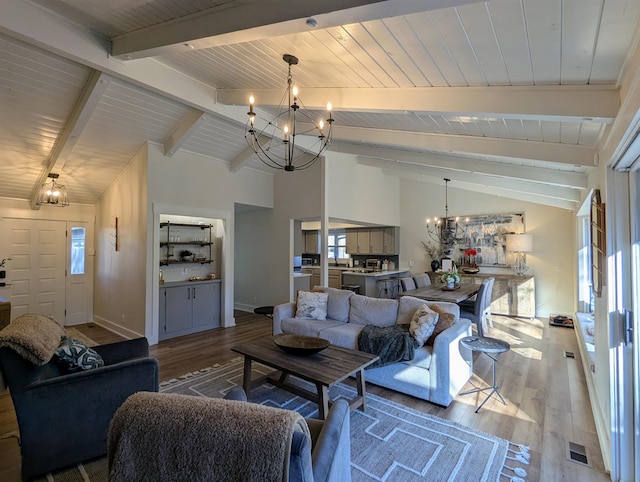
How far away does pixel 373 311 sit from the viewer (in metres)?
3.91

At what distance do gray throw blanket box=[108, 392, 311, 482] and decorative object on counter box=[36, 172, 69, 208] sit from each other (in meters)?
5.44

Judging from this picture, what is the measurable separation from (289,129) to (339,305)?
92.3 inches

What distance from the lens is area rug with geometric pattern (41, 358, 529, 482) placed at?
2.04 meters

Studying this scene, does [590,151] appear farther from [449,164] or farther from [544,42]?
[449,164]

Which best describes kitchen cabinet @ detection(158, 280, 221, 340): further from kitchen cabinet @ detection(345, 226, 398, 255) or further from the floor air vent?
the floor air vent

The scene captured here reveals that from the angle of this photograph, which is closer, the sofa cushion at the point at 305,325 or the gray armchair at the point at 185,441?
the gray armchair at the point at 185,441

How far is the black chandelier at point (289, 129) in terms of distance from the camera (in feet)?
9.18

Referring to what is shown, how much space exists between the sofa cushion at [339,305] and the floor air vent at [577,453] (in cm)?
242

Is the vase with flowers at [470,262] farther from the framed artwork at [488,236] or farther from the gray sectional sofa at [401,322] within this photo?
the gray sectional sofa at [401,322]

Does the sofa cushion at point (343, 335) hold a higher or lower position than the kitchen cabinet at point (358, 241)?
lower

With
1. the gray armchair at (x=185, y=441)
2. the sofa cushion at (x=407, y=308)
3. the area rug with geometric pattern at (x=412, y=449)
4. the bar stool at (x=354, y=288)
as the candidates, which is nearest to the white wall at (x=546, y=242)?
the bar stool at (x=354, y=288)

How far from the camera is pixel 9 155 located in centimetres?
436

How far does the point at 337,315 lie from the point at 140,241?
333 cm

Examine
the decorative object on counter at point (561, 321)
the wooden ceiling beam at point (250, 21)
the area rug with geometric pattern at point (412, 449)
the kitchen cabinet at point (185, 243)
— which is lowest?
the area rug with geometric pattern at point (412, 449)
